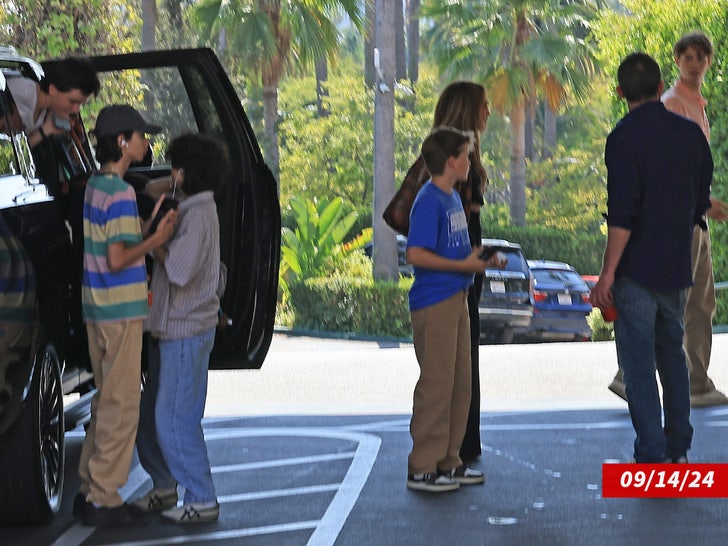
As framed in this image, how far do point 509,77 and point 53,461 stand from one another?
2783 cm

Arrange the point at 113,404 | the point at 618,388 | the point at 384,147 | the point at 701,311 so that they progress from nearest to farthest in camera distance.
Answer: the point at 113,404 → the point at 701,311 → the point at 618,388 → the point at 384,147

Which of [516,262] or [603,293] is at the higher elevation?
[603,293]

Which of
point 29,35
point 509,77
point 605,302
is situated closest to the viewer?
point 605,302

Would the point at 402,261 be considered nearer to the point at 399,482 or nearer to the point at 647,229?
the point at 399,482

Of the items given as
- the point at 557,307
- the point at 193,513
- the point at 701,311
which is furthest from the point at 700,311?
the point at 557,307

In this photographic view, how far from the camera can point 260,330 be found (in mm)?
7387

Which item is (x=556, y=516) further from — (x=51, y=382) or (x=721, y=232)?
(x=721, y=232)

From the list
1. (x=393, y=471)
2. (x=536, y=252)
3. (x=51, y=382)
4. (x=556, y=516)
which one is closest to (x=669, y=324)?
(x=556, y=516)

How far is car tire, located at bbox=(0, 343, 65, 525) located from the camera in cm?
579

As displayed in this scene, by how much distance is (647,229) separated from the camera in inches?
252

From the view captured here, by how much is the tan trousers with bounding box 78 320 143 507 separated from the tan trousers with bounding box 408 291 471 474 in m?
1.34

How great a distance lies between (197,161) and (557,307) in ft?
55.2

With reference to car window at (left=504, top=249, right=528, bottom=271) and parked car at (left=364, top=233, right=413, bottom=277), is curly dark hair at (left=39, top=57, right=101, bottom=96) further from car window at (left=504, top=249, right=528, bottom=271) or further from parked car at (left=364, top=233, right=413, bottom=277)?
parked car at (left=364, top=233, right=413, bottom=277)

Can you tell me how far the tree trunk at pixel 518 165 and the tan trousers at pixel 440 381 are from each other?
2770 centimetres
